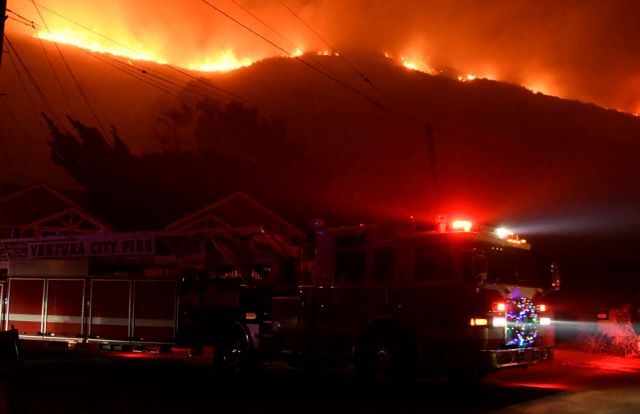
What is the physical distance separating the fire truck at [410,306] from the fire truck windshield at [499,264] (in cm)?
2

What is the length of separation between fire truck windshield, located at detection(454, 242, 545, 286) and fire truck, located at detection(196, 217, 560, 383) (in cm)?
2

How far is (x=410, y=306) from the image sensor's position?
32.0ft

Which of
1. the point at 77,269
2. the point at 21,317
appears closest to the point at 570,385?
the point at 77,269

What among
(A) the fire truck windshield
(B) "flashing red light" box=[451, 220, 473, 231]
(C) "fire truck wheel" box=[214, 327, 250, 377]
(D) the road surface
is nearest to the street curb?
(D) the road surface

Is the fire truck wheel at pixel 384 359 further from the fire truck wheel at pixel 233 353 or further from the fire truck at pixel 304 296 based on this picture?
the fire truck wheel at pixel 233 353

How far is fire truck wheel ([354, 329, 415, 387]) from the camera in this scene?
31.6 ft

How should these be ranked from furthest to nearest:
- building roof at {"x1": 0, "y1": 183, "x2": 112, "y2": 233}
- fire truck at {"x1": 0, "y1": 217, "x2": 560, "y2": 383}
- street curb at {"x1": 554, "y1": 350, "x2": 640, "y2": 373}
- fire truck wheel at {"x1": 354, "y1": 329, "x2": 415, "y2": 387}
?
building roof at {"x1": 0, "y1": 183, "x2": 112, "y2": 233} < street curb at {"x1": 554, "y1": 350, "x2": 640, "y2": 373} < fire truck wheel at {"x1": 354, "y1": 329, "x2": 415, "y2": 387} < fire truck at {"x1": 0, "y1": 217, "x2": 560, "y2": 383}

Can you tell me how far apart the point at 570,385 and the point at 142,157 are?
4376 centimetres

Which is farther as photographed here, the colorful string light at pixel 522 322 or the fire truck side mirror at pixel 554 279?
the fire truck side mirror at pixel 554 279

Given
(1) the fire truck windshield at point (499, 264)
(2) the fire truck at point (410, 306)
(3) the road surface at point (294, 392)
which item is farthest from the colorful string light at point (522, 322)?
(3) the road surface at point (294, 392)

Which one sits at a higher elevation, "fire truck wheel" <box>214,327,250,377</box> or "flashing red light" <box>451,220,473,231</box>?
"flashing red light" <box>451,220,473,231</box>

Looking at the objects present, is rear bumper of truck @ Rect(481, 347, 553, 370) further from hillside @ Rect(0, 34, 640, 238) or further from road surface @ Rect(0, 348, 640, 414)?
hillside @ Rect(0, 34, 640, 238)

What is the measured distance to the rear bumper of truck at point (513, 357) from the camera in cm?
892

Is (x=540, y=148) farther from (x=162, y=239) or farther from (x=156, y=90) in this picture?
(x=156, y=90)
